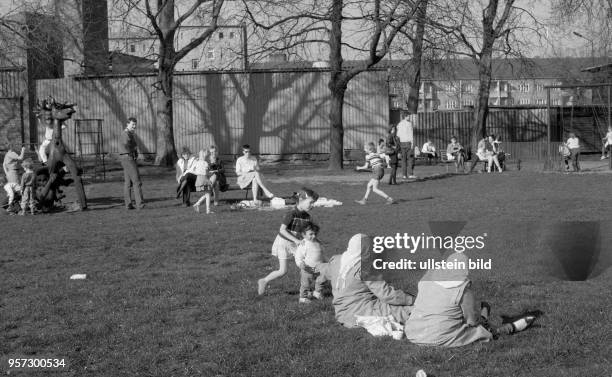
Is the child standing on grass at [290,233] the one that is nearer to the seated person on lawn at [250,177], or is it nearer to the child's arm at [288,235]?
the child's arm at [288,235]

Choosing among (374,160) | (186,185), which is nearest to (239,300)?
(186,185)

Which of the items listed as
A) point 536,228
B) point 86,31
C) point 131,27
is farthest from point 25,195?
point 86,31

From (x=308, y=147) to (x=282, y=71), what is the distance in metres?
3.35

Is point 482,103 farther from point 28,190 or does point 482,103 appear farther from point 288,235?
point 288,235

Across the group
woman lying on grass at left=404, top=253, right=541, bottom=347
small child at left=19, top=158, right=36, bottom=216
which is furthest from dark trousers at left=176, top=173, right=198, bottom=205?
woman lying on grass at left=404, top=253, right=541, bottom=347

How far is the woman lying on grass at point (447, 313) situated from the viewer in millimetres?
6469

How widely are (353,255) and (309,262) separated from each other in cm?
100

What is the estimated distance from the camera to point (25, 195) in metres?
16.9

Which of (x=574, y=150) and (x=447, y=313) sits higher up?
(x=574, y=150)

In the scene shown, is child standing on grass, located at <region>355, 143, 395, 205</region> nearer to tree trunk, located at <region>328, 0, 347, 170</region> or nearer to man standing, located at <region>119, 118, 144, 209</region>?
man standing, located at <region>119, 118, 144, 209</region>

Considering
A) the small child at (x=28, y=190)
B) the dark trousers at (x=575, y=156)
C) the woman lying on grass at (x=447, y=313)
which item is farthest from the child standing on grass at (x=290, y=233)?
the dark trousers at (x=575, y=156)

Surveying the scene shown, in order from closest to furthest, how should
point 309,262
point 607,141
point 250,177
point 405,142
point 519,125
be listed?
point 309,262, point 250,177, point 405,142, point 607,141, point 519,125

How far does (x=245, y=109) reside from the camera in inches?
1359

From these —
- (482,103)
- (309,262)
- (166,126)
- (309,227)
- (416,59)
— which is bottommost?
(309,262)
